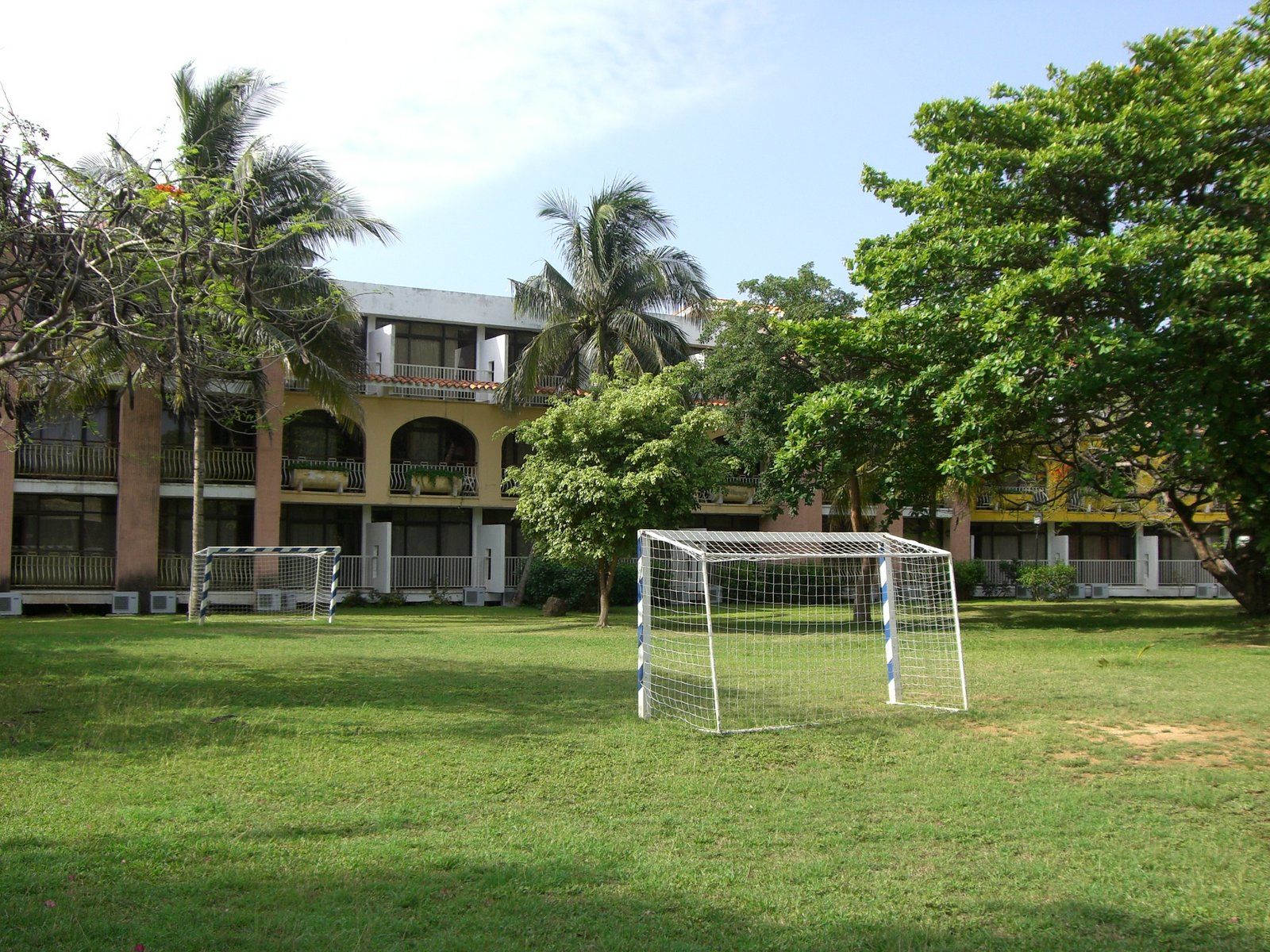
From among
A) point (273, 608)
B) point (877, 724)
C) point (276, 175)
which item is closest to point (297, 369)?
point (276, 175)

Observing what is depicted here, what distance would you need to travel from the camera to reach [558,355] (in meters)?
27.3

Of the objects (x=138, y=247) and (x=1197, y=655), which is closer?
(x=138, y=247)

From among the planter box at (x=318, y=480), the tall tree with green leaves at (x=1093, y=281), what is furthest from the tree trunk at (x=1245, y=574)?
the planter box at (x=318, y=480)

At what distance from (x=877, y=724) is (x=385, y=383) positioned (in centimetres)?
1993

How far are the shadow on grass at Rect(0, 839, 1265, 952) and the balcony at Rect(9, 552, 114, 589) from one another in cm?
2149

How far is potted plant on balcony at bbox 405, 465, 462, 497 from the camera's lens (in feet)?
91.8

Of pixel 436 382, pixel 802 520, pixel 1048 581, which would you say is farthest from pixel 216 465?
pixel 1048 581

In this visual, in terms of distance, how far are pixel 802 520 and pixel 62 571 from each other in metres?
20.2

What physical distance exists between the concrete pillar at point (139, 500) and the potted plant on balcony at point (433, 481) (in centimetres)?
617

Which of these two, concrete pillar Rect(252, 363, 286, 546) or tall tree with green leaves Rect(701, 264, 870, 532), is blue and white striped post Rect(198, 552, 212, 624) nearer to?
concrete pillar Rect(252, 363, 286, 546)

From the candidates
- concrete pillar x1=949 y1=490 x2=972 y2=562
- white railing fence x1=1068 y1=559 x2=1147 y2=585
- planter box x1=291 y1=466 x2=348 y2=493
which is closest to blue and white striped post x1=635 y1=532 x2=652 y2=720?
planter box x1=291 y1=466 x2=348 y2=493

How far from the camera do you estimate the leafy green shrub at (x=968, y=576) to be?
32.8 meters

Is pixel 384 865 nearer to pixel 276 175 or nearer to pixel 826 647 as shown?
pixel 826 647

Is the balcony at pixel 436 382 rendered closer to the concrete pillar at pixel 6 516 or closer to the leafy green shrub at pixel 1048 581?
the concrete pillar at pixel 6 516
